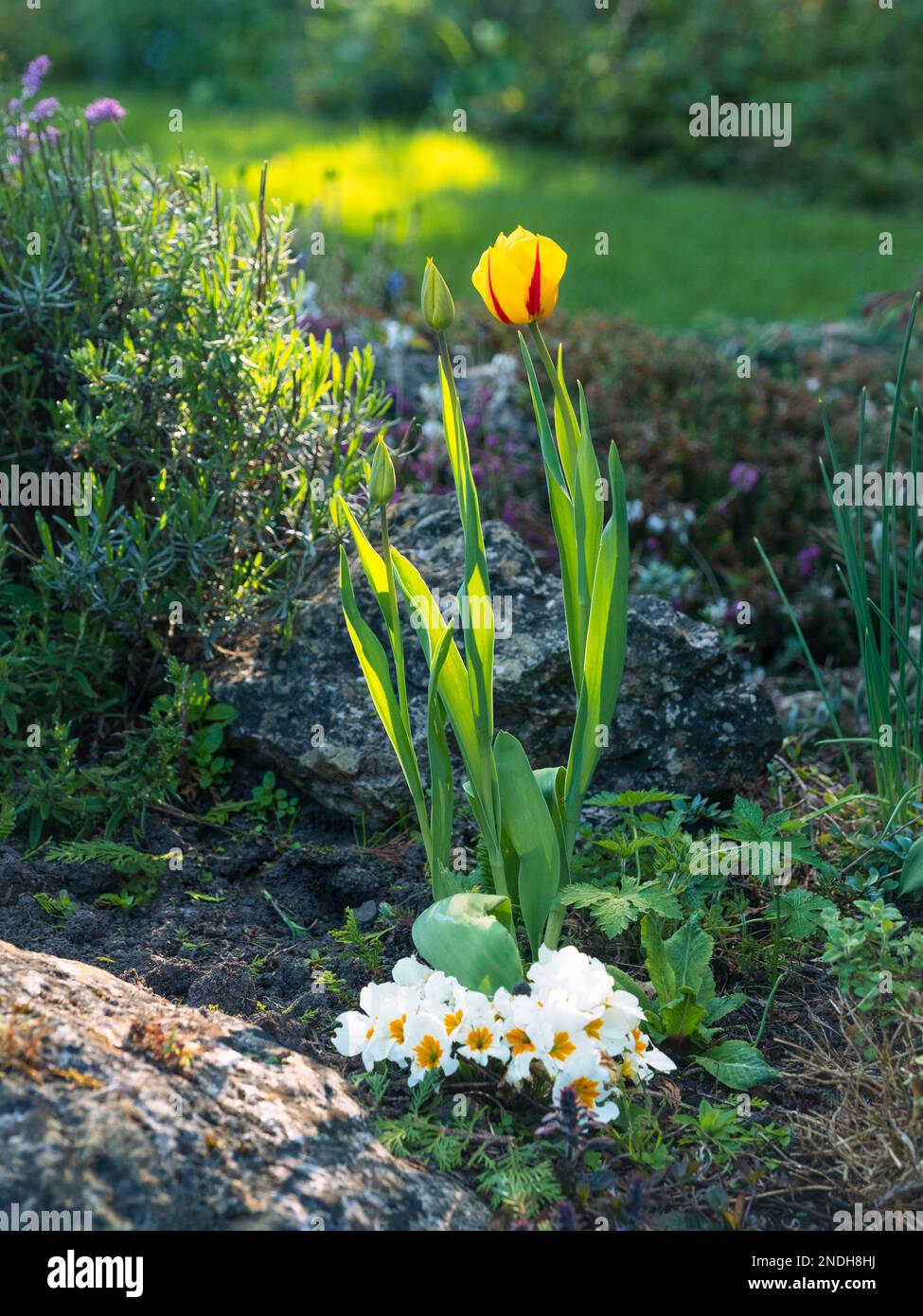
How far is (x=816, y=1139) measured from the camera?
2.21 metres

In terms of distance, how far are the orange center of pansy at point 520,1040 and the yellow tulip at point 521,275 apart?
111 cm

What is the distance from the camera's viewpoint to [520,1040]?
211cm

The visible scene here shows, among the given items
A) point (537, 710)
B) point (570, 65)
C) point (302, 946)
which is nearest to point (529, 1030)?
point (302, 946)

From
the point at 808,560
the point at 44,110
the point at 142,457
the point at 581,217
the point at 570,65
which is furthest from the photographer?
the point at 570,65

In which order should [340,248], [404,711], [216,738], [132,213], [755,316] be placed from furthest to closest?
[755,316]
[340,248]
[132,213]
[216,738]
[404,711]

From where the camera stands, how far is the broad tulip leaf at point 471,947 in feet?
7.20

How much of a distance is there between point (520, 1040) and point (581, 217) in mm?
7041

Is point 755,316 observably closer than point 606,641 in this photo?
No

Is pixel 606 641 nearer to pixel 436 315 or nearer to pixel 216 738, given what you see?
pixel 436 315

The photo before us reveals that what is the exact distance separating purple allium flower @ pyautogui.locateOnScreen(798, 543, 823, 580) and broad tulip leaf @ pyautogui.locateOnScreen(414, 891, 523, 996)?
2.23m

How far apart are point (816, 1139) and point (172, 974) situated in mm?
1152

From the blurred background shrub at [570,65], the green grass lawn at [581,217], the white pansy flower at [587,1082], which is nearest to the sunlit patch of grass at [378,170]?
the green grass lawn at [581,217]

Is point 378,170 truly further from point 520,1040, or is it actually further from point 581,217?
point 520,1040
